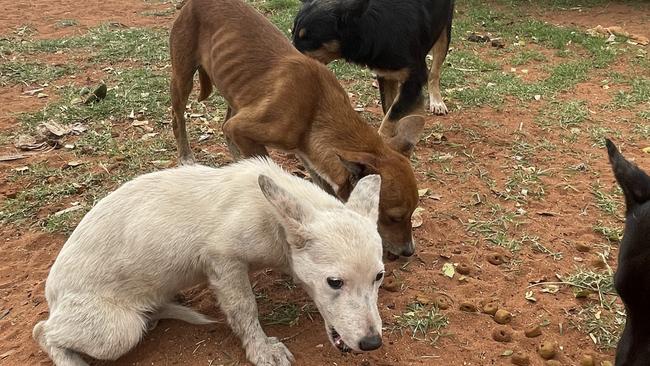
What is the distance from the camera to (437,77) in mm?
7734

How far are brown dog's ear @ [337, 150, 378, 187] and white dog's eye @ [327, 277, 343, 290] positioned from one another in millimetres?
1229

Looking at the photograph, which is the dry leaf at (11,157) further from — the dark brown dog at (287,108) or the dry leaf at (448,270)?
the dry leaf at (448,270)

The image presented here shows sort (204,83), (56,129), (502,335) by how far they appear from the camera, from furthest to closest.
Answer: (56,129), (204,83), (502,335)

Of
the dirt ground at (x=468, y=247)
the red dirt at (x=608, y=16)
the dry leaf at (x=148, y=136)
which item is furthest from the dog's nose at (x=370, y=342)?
the red dirt at (x=608, y=16)

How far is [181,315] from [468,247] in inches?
88.6

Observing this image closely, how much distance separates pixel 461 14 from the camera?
13.3 metres

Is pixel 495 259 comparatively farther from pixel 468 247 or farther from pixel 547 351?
pixel 547 351

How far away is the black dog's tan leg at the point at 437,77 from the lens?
7520 mm

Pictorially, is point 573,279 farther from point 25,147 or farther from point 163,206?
point 25,147

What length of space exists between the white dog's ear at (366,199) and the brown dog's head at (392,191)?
21.3 inches

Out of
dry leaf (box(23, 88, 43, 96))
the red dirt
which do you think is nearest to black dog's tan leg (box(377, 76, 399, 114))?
dry leaf (box(23, 88, 43, 96))

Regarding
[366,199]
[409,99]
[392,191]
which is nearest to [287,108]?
[392,191]

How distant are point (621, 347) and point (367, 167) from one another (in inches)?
73.8

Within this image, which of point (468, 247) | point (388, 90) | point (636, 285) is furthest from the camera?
point (388, 90)
